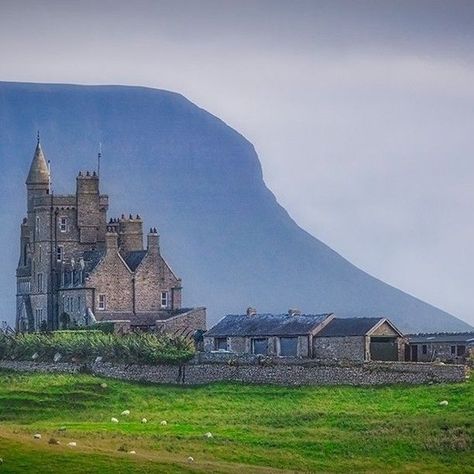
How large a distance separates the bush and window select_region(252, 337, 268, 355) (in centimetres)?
325

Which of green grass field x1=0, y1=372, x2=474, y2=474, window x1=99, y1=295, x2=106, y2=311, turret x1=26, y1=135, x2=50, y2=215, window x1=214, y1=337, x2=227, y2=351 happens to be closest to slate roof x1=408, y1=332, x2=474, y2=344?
window x1=214, y1=337, x2=227, y2=351

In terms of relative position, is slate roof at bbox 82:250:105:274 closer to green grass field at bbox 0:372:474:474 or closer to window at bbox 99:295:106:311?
window at bbox 99:295:106:311

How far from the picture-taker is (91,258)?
109312 mm

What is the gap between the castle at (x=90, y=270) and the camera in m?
108

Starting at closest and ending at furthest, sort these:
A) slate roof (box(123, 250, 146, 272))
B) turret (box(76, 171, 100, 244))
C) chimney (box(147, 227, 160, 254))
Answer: slate roof (box(123, 250, 146, 272)), chimney (box(147, 227, 160, 254)), turret (box(76, 171, 100, 244))

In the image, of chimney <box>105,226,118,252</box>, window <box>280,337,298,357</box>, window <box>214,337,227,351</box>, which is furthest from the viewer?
chimney <box>105,226,118,252</box>

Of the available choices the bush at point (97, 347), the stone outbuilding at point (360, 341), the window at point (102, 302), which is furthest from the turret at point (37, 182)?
the stone outbuilding at point (360, 341)

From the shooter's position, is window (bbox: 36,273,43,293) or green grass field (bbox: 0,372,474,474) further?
window (bbox: 36,273,43,293)

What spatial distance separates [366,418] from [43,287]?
126ft

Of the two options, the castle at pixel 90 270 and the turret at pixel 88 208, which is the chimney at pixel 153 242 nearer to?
the castle at pixel 90 270

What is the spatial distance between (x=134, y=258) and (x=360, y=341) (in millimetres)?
21961

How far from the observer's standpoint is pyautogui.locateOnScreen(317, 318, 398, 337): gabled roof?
91.5 metres

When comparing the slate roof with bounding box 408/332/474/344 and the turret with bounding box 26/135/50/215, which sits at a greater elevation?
the turret with bounding box 26/135/50/215

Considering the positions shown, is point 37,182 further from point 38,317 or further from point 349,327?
point 349,327
